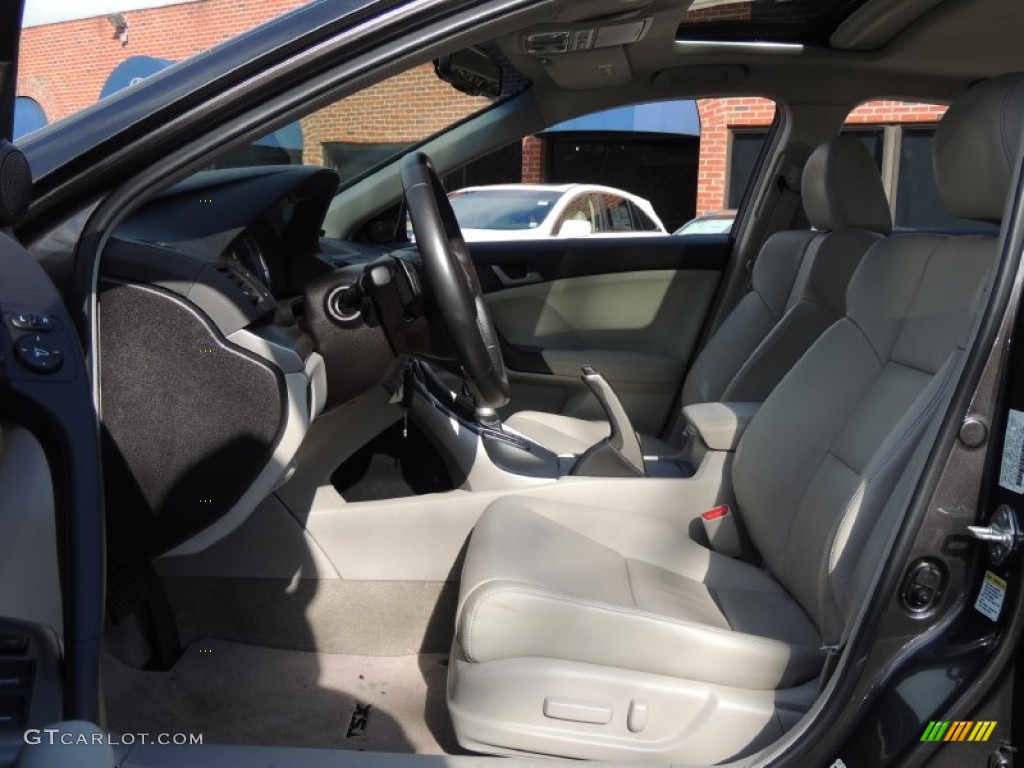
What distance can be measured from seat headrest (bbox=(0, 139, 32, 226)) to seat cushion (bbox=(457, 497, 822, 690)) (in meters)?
0.86

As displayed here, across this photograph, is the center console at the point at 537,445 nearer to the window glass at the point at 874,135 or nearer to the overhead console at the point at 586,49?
the overhead console at the point at 586,49

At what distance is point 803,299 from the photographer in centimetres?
273

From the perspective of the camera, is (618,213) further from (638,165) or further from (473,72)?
(638,165)

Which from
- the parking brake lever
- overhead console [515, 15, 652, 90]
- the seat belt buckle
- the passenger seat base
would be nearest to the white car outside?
overhead console [515, 15, 652, 90]

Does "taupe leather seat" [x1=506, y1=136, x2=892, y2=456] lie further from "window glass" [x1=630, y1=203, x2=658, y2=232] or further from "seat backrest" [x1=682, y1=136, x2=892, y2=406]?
"window glass" [x1=630, y1=203, x2=658, y2=232]

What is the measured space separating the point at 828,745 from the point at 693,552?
0.74 meters

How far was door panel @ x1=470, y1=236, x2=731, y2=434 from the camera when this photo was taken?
3.69m

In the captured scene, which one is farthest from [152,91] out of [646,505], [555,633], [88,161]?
[646,505]

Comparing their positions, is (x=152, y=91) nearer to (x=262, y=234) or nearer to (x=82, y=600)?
(x=262, y=234)

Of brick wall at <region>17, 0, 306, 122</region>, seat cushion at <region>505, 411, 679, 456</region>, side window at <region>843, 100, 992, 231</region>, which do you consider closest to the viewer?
seat cushion at <region>505, 411, 679, 456</region>

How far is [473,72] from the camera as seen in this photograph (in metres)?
2.56

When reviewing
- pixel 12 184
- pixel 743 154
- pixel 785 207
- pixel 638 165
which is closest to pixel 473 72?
pixel 785 207

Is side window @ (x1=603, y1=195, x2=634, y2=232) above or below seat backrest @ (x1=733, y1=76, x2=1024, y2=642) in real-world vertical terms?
below

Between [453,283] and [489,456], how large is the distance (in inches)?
23.2
